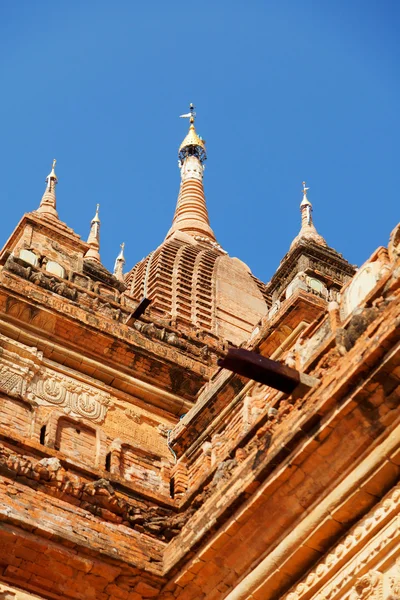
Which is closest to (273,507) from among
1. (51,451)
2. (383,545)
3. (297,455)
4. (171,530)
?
(297,455)

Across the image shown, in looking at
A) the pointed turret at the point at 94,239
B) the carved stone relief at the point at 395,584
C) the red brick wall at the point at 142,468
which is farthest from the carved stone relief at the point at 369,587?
the pointed turret at the point at 94,239

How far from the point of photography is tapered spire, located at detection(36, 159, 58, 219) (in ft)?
105

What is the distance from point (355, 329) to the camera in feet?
44.9

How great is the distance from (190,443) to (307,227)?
12022mm

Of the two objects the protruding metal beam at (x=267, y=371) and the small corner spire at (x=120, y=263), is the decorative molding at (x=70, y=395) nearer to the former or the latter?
the protruding metal beam at (x=267, y=371)

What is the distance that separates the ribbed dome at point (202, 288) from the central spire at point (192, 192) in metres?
4.84

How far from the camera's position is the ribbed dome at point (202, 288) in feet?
124

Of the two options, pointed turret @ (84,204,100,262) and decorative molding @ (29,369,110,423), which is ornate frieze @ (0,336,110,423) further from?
pointed turret @ (84,204,100,262)

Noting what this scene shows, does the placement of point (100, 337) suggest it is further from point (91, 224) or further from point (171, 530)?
point (91, 224)

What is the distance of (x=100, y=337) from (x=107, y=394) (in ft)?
3.19

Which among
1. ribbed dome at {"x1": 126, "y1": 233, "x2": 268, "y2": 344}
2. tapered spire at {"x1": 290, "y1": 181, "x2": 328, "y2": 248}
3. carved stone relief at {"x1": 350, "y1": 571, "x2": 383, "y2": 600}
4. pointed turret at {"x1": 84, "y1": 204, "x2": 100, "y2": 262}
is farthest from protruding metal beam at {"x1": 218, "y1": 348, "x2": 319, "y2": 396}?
pointed turret at {"x1": 84, "y1": 204, "x2": 100, "y2": 262}

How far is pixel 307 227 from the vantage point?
30.0 m

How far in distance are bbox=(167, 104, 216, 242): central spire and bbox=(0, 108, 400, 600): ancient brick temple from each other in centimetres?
2398

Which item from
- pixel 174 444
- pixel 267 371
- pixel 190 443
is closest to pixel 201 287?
pixel 174 444
